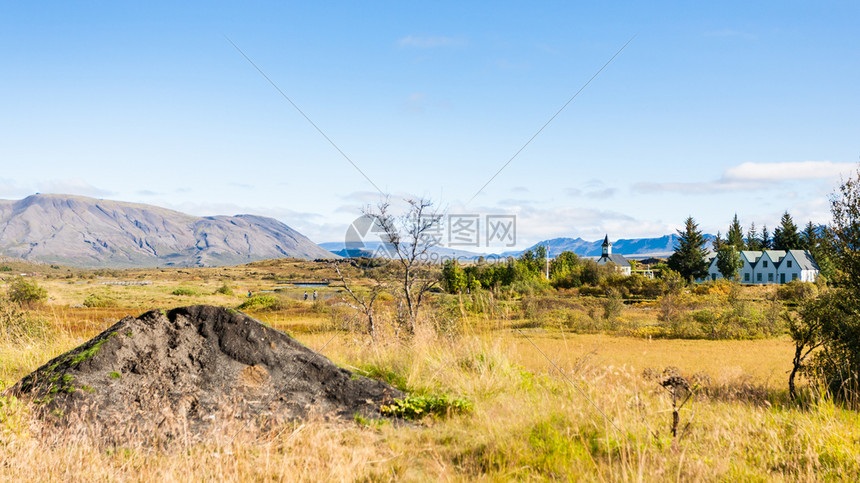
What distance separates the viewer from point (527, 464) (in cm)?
470

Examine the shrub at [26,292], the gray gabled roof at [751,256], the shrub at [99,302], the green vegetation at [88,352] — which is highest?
the gray gabled roof at [751,256]

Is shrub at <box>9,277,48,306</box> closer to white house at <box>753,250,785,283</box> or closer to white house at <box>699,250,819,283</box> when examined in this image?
white house at <box>699,250,819,283</box>

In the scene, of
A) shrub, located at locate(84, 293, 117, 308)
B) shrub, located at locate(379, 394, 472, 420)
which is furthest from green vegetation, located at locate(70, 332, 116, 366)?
shrub, located at locate(84, 293, 117, 308)

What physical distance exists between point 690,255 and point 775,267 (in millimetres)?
21673

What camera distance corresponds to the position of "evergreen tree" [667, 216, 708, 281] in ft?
210

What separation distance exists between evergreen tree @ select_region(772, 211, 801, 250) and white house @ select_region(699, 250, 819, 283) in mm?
5302

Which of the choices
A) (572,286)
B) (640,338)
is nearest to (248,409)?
(640,338)

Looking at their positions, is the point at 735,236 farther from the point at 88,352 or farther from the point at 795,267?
the point at 88,352

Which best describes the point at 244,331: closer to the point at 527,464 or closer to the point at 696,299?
the point at 527,464

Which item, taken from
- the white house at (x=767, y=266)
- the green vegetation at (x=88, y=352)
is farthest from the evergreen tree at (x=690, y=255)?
the green vegetation at (x=88, y=352)

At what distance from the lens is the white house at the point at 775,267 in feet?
243

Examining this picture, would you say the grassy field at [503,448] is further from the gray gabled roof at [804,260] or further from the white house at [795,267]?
the gray gabled roof at [804,260]

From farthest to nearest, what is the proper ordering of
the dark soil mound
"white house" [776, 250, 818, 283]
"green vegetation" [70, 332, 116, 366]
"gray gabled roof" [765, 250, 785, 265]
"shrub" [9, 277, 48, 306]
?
"gray gabled roof" [765, 250, 785, 265]
"white house" [776, 250, 818, 283]
"shrub" [9, 277, 48, 306]
"green vegetation" [70, 332, 116, 366]
the dark soil mound

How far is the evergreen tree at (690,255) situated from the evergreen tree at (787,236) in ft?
97.2
